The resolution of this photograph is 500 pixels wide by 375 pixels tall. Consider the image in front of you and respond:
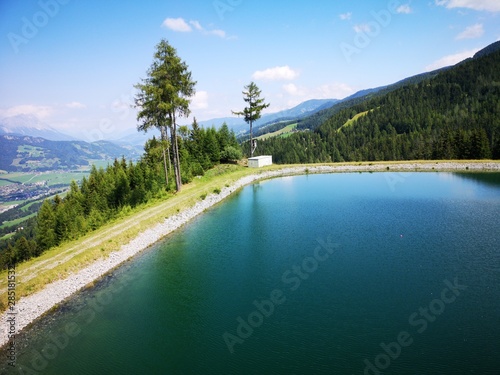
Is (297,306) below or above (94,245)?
below

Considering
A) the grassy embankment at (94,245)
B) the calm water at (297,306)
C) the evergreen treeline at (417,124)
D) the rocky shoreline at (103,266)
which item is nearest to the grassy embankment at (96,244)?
the grassy embankment at (94,245)

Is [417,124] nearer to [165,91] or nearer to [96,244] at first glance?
[165,91]

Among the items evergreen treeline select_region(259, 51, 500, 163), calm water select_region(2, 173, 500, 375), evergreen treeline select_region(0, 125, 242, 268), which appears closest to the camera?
calm water select_region(2, 173, 500, 375)

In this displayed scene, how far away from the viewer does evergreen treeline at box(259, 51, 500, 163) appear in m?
85.9

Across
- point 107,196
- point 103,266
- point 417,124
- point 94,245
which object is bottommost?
point 103,266

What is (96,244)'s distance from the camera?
83.5ft

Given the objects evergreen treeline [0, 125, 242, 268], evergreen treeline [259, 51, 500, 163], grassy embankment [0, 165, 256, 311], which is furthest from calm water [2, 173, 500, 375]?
evergreen treeline [259, 51, 500, 163]

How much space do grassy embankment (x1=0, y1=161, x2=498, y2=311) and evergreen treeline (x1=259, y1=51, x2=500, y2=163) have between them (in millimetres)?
66239

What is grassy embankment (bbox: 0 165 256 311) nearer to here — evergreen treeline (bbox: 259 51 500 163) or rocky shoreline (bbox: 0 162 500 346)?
rocky shoreline (bbox: 0 162 500 346)

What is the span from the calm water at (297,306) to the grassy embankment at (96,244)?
2509 mm

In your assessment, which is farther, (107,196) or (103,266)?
(107,196)

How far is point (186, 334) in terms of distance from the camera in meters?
14.8

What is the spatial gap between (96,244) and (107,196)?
2110cm

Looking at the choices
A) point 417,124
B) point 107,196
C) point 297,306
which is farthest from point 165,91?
point 417,124
